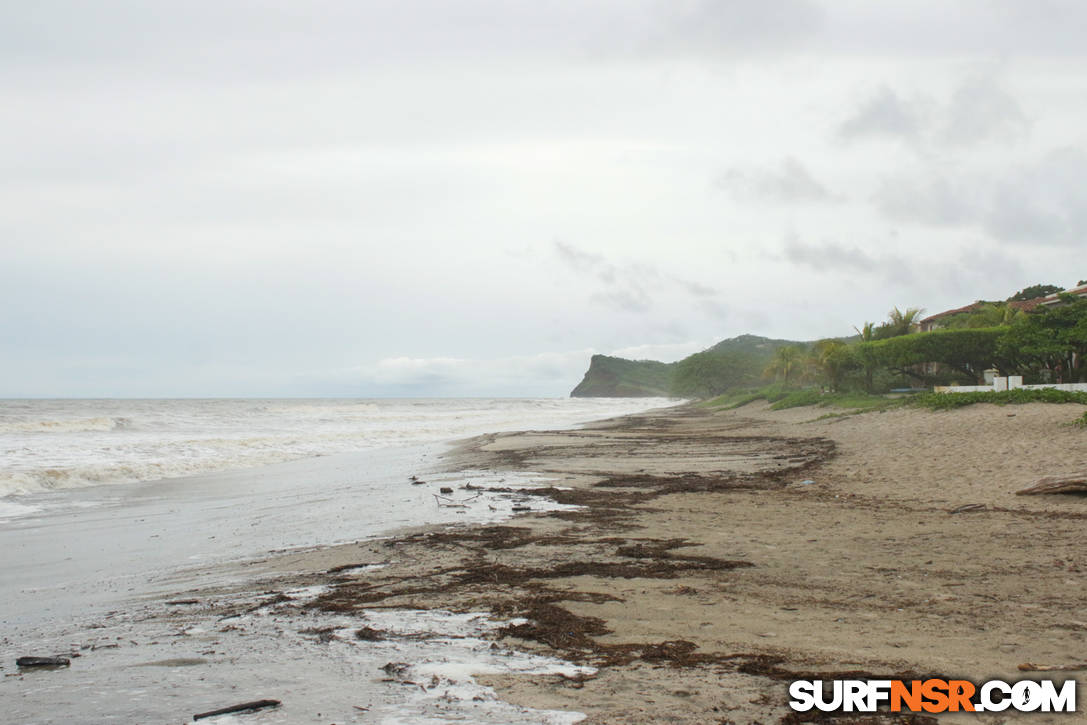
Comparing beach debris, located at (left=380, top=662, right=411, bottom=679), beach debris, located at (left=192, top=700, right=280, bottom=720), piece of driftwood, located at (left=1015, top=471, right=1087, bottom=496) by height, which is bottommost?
beach debris, located at (left=380, top=662, right=411, bottom=679)

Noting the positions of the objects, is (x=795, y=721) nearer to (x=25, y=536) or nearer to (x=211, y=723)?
(x=211, y=723)

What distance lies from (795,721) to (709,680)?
1.95 feet

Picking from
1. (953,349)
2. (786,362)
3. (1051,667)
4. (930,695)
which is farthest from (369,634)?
(786,362)

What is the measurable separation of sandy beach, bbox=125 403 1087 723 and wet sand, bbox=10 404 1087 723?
2cm

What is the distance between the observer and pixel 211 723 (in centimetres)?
373

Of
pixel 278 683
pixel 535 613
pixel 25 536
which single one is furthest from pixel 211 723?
pixel 25 536

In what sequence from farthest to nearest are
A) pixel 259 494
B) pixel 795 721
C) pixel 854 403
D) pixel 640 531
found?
pixel 854 403 < pixel 259 494 < pixel 640 531 < pixel 795 721

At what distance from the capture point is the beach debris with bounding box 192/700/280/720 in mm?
3809

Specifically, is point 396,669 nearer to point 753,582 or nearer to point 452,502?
point 753,582

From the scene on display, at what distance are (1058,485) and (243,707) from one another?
10.1 metres

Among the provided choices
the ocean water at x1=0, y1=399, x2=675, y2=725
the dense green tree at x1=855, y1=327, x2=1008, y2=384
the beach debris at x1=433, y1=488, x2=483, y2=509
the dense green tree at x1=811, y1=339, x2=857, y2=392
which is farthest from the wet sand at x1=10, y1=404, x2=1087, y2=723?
the dense green tree at x1=811, y1=339, x2=857, y2=392

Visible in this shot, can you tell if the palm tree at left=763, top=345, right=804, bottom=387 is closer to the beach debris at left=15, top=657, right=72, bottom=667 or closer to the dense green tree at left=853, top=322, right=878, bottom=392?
the dense green tree at left=853, top=322, right=878, bottom=392

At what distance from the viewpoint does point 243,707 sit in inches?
152

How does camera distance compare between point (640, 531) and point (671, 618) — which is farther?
point (640, 531)
